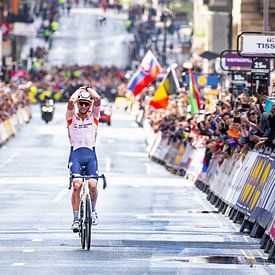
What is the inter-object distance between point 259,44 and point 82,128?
9752 mm

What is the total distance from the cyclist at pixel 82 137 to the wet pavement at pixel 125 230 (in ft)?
2.39

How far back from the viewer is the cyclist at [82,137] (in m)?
21.0

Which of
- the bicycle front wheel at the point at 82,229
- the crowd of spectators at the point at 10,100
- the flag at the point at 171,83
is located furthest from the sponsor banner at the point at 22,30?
the bicycle front wheel at the point at 82,229

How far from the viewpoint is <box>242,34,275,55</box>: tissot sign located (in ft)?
99.3

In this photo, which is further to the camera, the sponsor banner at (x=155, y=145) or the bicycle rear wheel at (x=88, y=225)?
the sponsor banner at (x=155, y=145)

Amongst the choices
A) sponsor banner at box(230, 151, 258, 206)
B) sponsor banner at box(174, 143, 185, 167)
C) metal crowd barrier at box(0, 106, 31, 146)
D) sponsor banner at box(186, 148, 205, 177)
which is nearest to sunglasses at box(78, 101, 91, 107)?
sponsor banner at box(230, 151, 258, 206)

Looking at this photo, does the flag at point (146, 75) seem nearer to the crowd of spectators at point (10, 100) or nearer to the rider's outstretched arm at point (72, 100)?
the crowd of spectators at point (10, 100)

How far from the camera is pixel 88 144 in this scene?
21156 mm

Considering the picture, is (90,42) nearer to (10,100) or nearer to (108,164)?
(10,100)

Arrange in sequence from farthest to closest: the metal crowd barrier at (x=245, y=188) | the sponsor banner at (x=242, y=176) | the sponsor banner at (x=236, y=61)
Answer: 1. the sponsor banner at (x=236, y=61)
2. the sponsor banner at (x=242, y=176)
3. the metal crowd barrier at (x=245, y=188)

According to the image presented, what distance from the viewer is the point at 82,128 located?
69.4ft

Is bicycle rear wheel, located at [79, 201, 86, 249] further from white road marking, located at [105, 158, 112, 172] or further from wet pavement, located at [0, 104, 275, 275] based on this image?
white road marking, located at [105, 158, 112, 172]

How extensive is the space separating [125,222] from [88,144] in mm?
4692

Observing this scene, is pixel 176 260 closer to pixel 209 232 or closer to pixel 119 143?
pixel 209 232
